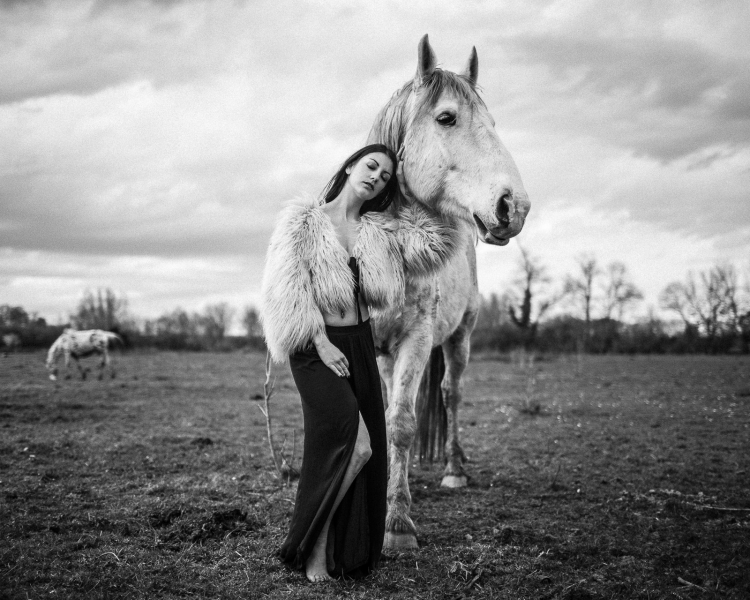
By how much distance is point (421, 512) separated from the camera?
4254mm

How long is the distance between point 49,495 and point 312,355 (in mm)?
A: 2973

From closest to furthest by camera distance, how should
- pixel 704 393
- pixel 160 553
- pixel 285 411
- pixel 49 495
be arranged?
pixel 160 553 → pixel 49 495 → pixel 285 411 → pixel 704 393

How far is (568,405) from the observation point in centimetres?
1165

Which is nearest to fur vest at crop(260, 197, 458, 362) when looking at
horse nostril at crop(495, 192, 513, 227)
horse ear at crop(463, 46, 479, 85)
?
horse nostril at crop(495, 192, 513, 227)

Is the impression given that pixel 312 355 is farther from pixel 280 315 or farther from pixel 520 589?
pixel 520 589

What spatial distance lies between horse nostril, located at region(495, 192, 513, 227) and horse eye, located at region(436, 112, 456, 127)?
71cm

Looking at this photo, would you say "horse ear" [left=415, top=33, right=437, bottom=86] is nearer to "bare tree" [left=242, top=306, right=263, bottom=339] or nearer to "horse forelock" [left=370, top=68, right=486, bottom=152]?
"horse forelock" [left=370, top=68, right=486, bottom=152]

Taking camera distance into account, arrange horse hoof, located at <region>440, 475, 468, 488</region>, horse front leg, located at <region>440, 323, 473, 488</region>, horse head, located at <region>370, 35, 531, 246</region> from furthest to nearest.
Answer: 1. horse front leg, located at <region>440, 323, 473, 488</region>
2. horse hoof, located at <region>440, 475, 468, 488</region>
3. horse head, located at <region>370, 35, 531, 246</region>

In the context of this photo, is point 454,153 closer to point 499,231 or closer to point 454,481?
point 499,231

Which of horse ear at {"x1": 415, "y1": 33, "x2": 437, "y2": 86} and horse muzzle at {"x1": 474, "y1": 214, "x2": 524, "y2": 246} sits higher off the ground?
horse ear at {"x1": 415, "y1": 33, "x2": 437, "y2": 86}

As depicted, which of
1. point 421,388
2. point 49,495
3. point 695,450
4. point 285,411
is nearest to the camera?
Result: point 49,495

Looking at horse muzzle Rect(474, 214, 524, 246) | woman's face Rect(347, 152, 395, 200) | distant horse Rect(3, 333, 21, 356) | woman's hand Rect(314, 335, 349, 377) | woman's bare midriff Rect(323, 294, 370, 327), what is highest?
woman's face Rect(347, 152, 395, 200)

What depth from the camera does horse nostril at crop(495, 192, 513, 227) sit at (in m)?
2.95

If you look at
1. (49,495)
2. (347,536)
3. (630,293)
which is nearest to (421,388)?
(347,536)
